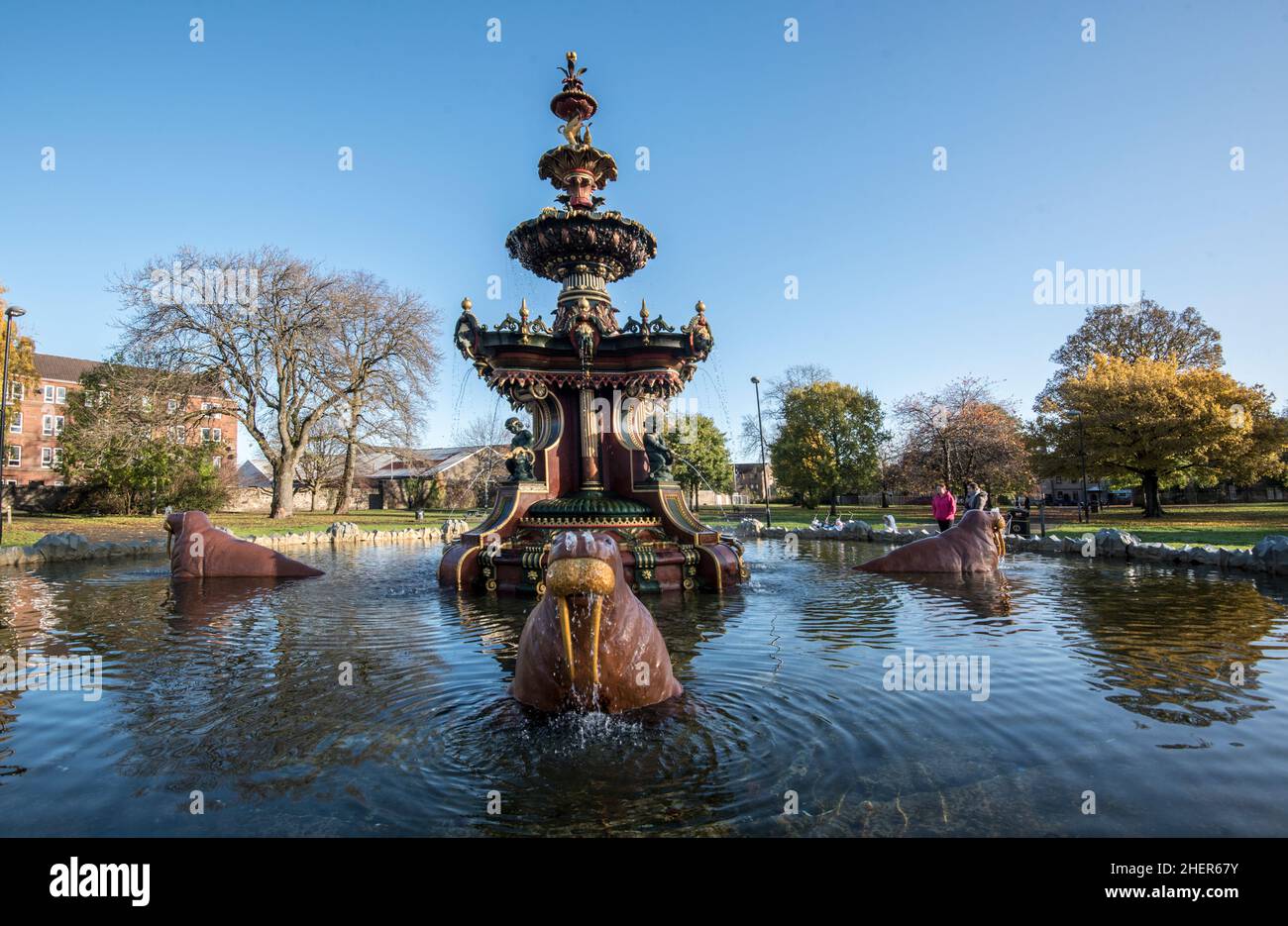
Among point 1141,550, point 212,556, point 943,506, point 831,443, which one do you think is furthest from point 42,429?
point 1141,550

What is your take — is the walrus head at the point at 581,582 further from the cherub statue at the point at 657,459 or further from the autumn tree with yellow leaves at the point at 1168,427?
the autumn tree with yellow leaves at the point at 1168,427

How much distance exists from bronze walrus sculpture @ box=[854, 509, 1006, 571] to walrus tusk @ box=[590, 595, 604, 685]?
33.4 feet

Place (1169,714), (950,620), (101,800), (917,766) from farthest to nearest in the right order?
(950,620), (1169,714), (917,766), (101,800)

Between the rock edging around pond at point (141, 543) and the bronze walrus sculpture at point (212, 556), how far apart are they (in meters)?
0.42

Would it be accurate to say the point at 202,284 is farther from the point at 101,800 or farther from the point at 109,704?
the point at 101,800

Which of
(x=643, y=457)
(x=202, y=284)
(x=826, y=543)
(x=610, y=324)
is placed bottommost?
(x=826, y=543)

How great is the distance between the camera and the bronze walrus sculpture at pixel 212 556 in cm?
1285

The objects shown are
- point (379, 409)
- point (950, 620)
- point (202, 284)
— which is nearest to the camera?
point (950, 620)

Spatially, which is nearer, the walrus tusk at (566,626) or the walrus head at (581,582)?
the walrus head at (581,582)

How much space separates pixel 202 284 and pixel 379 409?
10.5 m

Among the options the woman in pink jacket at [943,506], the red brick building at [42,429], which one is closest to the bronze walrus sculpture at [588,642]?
the woman in pink jacket at [943,506]

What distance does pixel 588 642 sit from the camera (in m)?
4.62

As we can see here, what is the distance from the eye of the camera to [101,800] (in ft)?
11.1
